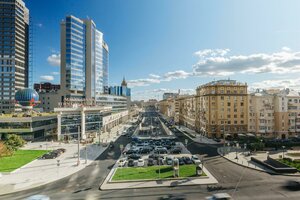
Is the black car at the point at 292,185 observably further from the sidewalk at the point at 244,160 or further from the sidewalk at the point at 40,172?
the sidewalk at the point at 40,172

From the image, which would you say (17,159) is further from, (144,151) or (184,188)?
(184,188)

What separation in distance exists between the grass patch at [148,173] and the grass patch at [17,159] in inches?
926

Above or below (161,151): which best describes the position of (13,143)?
above

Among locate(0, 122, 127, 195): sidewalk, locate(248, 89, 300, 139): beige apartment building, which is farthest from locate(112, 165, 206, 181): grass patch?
locate(248, 89, 300, 139): beige apartment building

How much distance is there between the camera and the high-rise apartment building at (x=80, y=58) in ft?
398

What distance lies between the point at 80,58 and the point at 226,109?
8455cm

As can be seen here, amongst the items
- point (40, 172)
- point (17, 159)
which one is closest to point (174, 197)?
point (40, 172)

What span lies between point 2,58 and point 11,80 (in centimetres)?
1613

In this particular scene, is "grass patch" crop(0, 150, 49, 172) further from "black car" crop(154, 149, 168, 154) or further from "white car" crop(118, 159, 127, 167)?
"black car" crop(154, 149, 168, 154)

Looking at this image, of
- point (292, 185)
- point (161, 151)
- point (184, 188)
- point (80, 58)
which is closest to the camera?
point (184, 188)

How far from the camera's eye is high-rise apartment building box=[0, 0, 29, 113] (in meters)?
156

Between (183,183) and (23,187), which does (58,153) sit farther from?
(183,183)

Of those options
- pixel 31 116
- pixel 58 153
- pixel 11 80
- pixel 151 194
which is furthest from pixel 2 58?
pixel 151 194

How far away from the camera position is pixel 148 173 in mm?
43781
